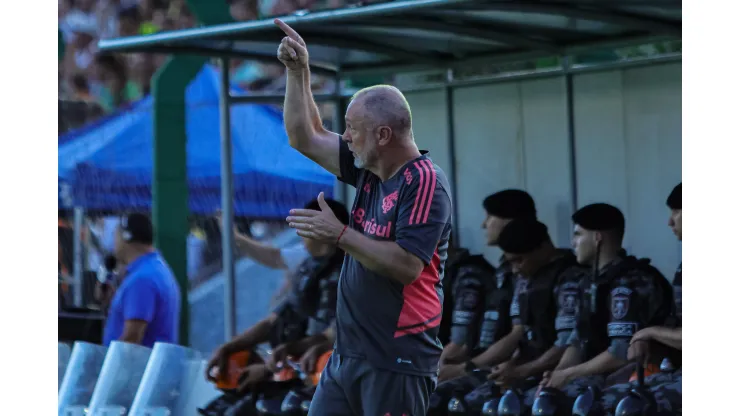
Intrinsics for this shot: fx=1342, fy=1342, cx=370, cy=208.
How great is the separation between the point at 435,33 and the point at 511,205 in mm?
1108

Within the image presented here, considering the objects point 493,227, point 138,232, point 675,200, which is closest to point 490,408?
point 493,227

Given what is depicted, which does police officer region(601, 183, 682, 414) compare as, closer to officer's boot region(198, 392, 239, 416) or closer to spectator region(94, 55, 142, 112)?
officer's boot region(198, 392, 239, 416)

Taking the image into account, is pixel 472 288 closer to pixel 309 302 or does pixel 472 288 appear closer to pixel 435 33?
pixel 309 302

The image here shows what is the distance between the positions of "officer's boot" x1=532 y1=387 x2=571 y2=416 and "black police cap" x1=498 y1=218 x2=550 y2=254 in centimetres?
87

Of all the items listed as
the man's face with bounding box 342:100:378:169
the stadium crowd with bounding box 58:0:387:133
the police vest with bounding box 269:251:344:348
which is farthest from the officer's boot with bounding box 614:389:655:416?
the stadium crowd with bounding box 58:0:387:133

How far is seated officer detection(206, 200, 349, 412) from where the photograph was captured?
7.38 meters

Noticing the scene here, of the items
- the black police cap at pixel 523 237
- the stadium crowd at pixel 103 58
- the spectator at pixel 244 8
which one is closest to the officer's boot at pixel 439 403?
the black police cap at pixel 523 237

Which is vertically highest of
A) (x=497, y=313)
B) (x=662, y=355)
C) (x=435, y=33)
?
(x=435, y=33)

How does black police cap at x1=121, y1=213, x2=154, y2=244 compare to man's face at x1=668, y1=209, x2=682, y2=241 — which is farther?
black police cap at x1=121, y1=213, x2=154, y2=244

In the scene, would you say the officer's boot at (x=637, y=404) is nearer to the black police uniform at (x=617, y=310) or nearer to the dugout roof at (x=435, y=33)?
the black police uniform at (x=617, y=310)

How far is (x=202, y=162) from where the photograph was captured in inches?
434
